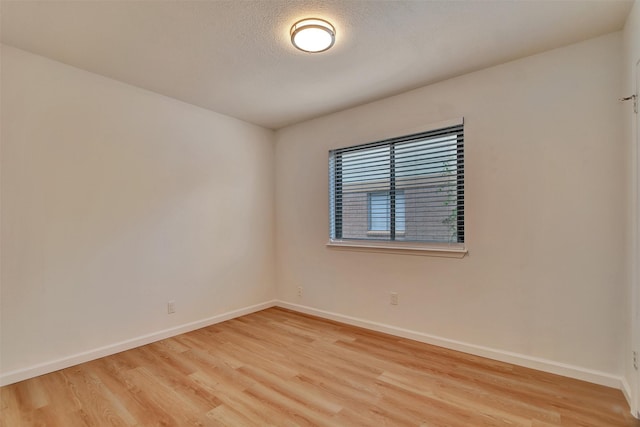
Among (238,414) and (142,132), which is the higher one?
(142,132)

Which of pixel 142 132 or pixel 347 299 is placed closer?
pixel 142 132

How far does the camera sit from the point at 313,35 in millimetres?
2092

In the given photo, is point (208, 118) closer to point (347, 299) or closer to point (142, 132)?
point (142, 132)

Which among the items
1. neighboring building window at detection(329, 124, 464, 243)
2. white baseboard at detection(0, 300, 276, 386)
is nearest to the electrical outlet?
neighboring building window at detection(329, 124, 464, 243)

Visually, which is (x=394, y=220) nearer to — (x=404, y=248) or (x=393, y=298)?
(x=404, y=248)

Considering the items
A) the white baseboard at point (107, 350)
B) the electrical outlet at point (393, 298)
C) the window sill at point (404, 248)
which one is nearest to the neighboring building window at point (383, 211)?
the window sill at point (404, 248)

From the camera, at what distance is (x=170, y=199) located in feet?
10.6

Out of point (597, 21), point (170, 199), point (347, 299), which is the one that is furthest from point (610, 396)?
point (170, 199)

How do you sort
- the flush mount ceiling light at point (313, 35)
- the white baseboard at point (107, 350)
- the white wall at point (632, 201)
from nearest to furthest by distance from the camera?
the white wall at point (632, 201), the flush mount ceiling light at point (313, 35), the white baseboard at point (107, 350)

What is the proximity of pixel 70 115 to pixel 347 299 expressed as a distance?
3.19 meters

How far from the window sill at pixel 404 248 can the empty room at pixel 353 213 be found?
0.07 feet

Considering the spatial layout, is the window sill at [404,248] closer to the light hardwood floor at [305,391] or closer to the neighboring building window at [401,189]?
the neighboring building window at [401,189]

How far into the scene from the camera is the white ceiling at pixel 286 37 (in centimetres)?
190

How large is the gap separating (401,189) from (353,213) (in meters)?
0.68
